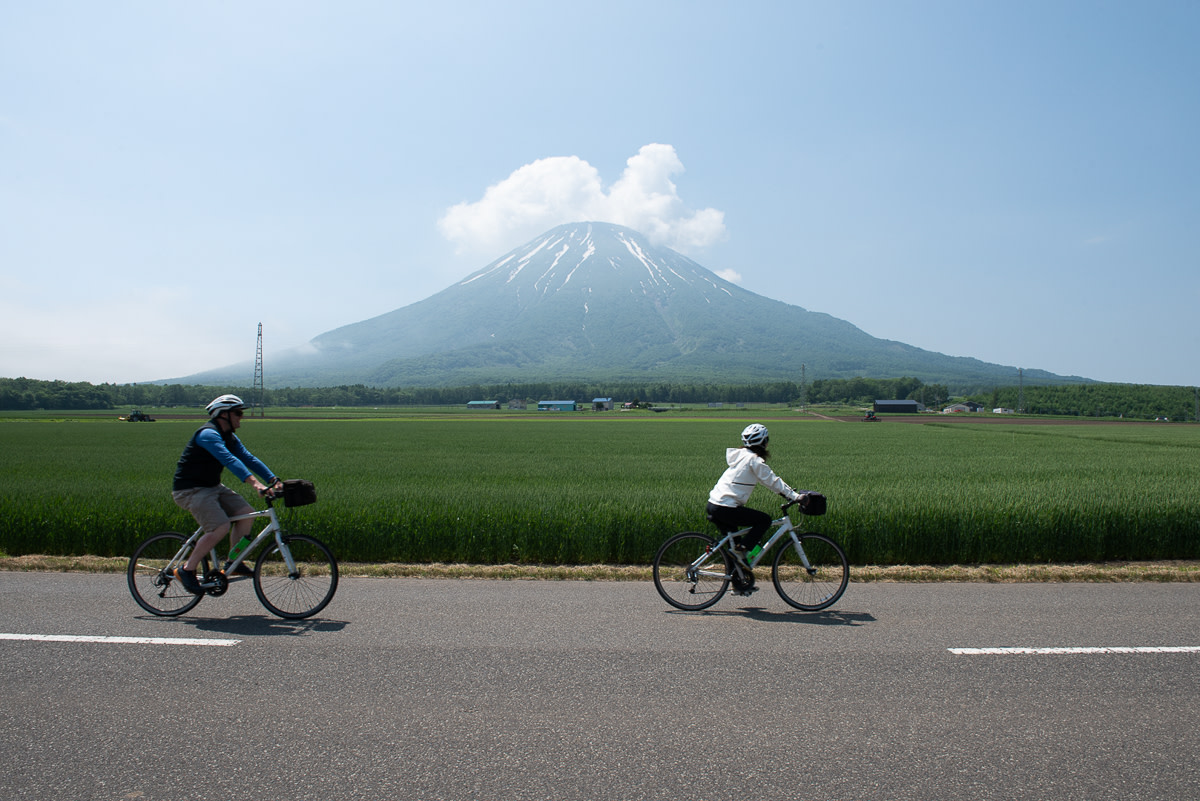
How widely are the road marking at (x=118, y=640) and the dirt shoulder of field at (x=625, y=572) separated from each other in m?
2.87

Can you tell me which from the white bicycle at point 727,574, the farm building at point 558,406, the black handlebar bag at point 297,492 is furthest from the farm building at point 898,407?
the black handlebar bag at point 297,492

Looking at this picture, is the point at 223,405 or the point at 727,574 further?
the point at 727,574

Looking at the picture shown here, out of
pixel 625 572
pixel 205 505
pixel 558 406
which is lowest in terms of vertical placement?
pixel 558 406

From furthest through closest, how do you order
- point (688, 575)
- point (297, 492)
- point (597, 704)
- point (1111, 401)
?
1. point (1111, 401)
2. point (688, 575)
3. point (297, 492)
4. point (597, 704)

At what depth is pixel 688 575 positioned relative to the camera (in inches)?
280

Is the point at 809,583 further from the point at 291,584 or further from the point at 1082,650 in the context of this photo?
the point at 291,584

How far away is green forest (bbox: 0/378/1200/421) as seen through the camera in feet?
346

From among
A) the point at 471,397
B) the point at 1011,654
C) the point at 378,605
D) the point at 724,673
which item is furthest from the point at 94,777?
the point at 471,397

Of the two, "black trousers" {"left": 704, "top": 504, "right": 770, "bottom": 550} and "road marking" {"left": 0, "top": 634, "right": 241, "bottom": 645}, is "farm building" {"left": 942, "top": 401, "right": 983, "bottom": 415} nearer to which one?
"black trousers" {"left": 704, "top": 504, "right": 770, "bottom": 550}

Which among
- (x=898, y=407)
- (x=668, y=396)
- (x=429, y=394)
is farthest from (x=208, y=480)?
(x=668, y=396)

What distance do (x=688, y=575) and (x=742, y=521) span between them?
817 mm

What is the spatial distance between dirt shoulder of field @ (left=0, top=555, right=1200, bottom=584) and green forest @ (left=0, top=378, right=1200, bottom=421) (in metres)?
91.0

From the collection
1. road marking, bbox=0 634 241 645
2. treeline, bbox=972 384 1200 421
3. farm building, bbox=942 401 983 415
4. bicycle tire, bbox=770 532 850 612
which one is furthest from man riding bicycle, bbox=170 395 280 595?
farm building, bbox=942 401 983 415

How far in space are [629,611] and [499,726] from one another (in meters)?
2.88
